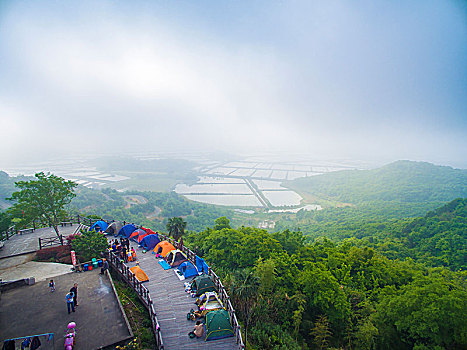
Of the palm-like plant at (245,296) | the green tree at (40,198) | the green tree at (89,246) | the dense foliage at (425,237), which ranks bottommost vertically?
the dense foliage at (425,237)

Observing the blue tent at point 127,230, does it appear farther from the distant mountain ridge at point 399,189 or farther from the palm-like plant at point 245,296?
the distant mountain ridge at point 399,189

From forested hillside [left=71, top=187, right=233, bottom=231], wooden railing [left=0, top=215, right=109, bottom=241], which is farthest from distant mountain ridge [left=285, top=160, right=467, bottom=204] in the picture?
wooden railing [left=0, top=215, right=109, bottom=241]

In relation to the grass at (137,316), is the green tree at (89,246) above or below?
above

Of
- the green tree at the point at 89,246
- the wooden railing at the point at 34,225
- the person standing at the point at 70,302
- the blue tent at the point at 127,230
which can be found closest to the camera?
the person standing at the point at 70,302

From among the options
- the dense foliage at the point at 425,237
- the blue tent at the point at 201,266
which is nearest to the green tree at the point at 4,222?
the blue tent at the point at 201,266

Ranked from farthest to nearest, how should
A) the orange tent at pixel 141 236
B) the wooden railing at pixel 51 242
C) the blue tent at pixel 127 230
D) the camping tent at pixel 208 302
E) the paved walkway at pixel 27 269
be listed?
the blue tent at pixel 127 230
the orange tent at pixel 141 236
the wooden railing at pixel 51 242
the paved walkway at pixel 27 269
the camping tent at pixel 208 302

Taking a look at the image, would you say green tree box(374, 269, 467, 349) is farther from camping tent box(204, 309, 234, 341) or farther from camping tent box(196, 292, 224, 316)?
camping tent box(196, 292, 224, 316)
